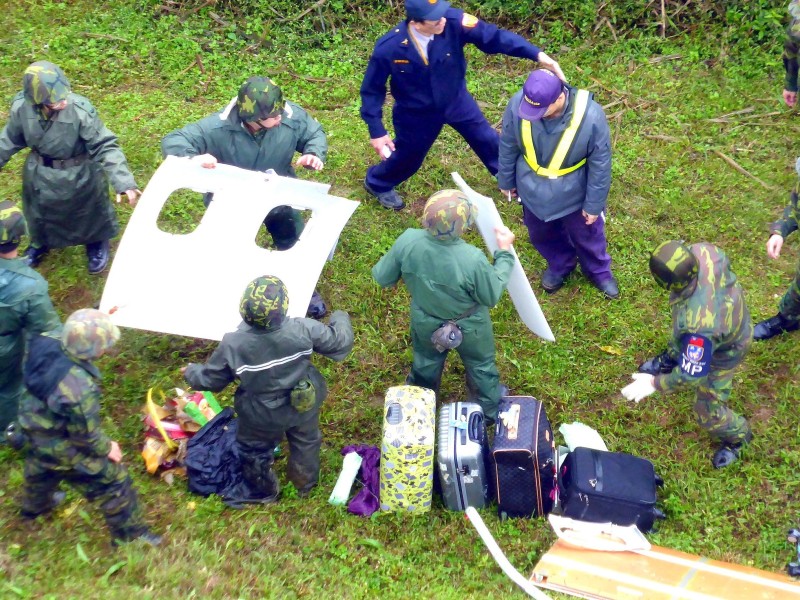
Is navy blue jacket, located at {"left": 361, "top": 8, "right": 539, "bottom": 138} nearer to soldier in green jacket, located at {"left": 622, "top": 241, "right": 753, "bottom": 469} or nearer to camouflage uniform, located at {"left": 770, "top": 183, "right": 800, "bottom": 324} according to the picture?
camouflage uniform, located at {"left": 770, "top": 183, "right": 800, "bottom": 324}

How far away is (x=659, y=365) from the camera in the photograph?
5.77 metres

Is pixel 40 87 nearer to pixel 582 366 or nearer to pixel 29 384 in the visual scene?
pixel 29 384

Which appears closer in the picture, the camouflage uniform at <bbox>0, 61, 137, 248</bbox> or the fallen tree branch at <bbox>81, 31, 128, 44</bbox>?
the camouflage uniform at <bbox>0, 61, 137, 248</bbox>

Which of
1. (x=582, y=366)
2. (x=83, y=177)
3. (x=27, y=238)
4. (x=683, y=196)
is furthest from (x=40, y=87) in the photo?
(x=683, y=196)

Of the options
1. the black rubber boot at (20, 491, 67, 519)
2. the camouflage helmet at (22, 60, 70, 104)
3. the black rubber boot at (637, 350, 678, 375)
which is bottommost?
the black rubber boot at (20, 491, 67, 519)

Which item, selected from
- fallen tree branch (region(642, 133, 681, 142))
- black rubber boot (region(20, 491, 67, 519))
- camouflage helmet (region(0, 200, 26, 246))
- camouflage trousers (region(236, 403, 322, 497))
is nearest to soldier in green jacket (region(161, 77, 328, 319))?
camouflage helmet (region(0, 200, 26, 246))

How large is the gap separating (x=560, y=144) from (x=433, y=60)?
146cm

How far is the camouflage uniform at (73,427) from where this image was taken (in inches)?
160

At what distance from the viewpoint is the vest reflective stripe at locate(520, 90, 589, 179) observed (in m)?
5.36

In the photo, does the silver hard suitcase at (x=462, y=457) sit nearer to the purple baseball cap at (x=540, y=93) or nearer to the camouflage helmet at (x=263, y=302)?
the camouflage helmet at (x=263, y=302)

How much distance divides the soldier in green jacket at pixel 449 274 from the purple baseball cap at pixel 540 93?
2.90 ft

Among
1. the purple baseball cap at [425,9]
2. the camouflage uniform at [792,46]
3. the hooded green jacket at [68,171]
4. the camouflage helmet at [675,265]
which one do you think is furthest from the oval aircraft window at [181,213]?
the camouflage uniform at [792,46]

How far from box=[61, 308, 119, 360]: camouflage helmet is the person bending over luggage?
0.57m

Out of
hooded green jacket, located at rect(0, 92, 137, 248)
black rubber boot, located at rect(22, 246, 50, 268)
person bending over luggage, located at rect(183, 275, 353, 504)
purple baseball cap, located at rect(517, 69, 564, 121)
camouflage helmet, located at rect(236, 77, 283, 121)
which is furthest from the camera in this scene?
black rubber boot, located at rect(22, 246, 50, 268)
